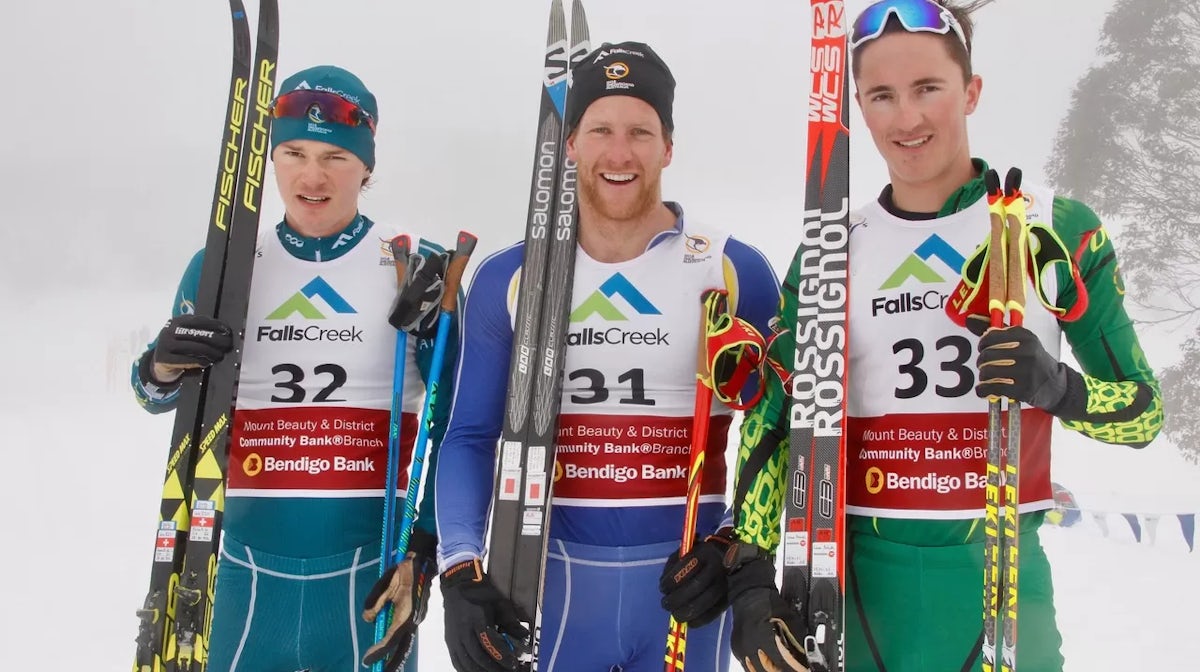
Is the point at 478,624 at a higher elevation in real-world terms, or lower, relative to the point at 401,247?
lower

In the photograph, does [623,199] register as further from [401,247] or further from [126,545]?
[126,545]

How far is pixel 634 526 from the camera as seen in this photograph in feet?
7.22

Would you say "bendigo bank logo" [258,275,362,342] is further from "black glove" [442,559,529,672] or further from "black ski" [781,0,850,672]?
"black ski" [781,0,850,672]

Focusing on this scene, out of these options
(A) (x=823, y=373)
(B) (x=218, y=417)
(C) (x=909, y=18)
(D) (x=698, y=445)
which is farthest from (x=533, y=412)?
(C) (x=909, y=18)

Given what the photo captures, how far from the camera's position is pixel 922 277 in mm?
1885

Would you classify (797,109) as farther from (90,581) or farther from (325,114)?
(325,114)

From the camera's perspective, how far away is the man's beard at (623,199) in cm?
227

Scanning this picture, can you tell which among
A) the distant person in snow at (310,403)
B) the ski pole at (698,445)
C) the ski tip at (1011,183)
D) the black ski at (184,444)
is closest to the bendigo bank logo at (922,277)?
the ski tip at (1011,183)

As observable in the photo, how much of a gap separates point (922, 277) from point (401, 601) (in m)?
1.48

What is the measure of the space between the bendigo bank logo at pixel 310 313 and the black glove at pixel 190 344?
6.9 inches

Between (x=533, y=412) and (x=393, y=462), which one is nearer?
(x=533, y=412)

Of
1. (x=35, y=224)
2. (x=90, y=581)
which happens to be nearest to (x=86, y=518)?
(x=90, y=581)

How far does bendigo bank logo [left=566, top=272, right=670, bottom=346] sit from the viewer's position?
2238 mm

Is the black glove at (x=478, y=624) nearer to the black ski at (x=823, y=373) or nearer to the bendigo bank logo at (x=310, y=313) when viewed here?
the black ski at (x=823, y=373)
